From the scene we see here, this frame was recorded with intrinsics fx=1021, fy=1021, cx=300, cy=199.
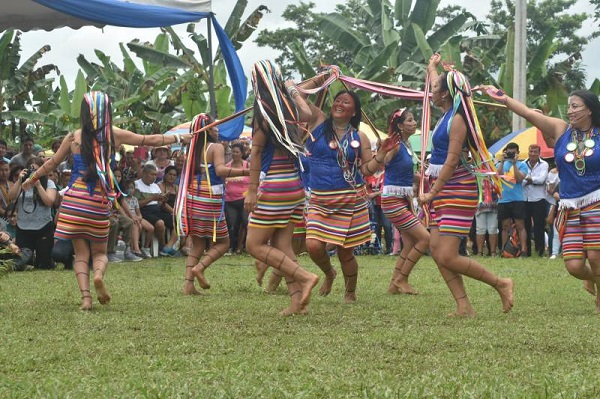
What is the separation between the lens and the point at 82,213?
899 cm

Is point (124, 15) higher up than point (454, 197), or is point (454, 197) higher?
point (124, 15)

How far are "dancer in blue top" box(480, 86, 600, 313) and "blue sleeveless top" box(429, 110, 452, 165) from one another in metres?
0.43

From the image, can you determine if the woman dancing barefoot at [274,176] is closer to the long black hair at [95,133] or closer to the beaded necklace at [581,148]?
the long black hair at [95,133]

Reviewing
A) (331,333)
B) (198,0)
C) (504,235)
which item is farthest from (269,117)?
(504,235)

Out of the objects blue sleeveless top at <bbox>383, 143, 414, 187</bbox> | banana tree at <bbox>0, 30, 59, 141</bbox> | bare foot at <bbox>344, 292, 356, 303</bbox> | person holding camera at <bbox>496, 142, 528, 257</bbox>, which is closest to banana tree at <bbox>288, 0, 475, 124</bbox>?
banana tree at <bbox>0, 30, 59, 141</bbox>

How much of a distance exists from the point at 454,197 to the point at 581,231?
109 centimetres

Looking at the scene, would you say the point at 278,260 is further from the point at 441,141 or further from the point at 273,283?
the point at 273,283

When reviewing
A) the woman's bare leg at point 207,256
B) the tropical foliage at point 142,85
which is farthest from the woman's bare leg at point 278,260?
the tropical foliage at point 142,85

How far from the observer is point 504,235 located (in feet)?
61.7

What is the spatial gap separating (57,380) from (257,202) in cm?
337

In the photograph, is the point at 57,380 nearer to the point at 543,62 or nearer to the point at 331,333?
the point at 331,333

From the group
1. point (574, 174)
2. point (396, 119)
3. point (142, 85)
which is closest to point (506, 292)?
point (574, 174)

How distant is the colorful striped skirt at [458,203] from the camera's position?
8.38 metres

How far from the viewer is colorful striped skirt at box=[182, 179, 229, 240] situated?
1092 cm
